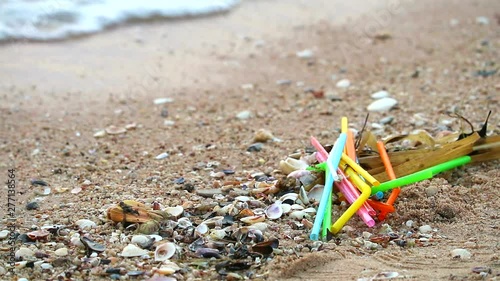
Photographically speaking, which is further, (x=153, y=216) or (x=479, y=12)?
(x=479, y=12)

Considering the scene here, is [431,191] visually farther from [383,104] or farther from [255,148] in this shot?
[383,104]

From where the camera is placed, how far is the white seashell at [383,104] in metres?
4.75

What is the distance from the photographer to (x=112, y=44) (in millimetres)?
6547

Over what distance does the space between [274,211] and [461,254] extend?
84cm

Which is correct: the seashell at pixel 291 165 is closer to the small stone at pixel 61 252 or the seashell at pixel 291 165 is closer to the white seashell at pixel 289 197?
the white seashell at pixel 289 197

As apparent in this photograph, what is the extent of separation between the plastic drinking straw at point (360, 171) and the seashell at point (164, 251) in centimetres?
94

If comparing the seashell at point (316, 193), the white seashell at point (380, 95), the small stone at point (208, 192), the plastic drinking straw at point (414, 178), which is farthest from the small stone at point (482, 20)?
Answer: the small stone at point (208, 192)

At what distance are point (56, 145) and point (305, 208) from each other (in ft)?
6.43

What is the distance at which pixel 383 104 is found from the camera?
478 cm

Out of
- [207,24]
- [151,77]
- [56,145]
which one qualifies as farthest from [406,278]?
[207,24]

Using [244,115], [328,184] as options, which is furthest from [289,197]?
[244,115]

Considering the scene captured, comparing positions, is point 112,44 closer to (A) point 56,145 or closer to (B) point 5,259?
(A) point 56,145

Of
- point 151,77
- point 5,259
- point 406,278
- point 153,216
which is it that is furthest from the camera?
point 151,77

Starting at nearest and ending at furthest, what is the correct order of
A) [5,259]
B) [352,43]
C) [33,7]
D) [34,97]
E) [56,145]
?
[5,259], [56,145], [34,97], [352,43], [33,7]
